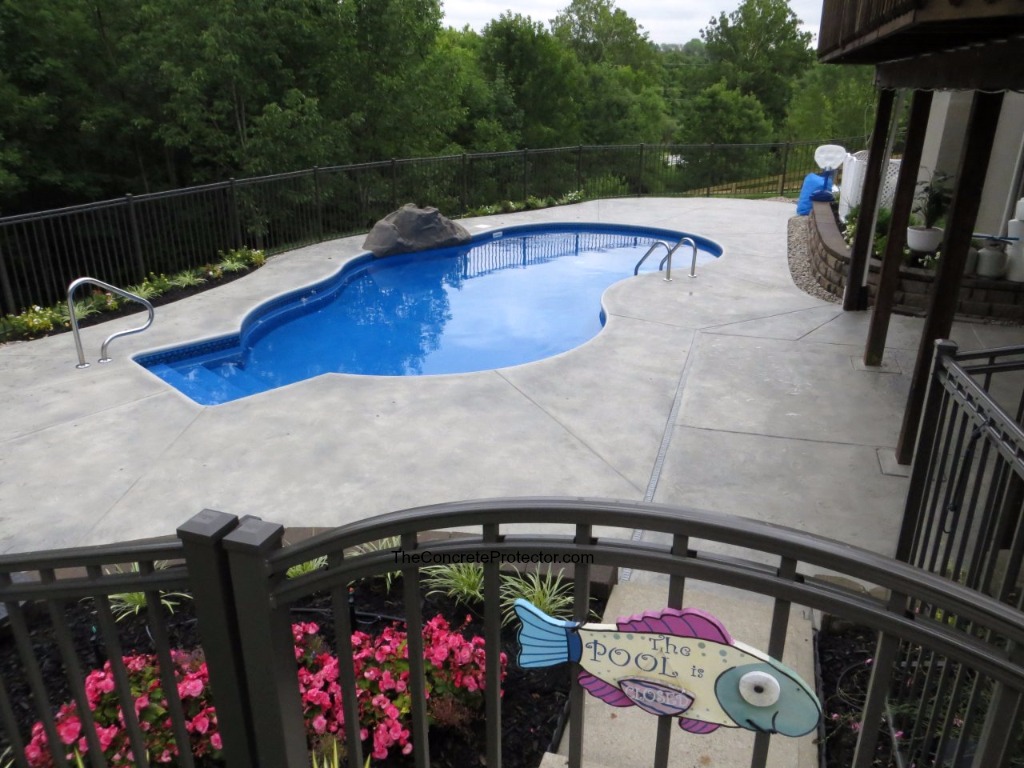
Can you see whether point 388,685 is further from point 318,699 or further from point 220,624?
point 220,624

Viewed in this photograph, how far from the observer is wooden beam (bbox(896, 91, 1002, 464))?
413cm

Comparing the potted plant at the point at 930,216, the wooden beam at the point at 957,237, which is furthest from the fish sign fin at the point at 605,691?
the potted plant at the point at 930,216

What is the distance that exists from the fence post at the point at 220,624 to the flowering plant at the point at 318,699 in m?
0.64

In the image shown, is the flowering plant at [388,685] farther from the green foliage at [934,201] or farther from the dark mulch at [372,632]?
the green foliage at [934,201]

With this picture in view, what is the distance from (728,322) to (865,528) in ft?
13.8

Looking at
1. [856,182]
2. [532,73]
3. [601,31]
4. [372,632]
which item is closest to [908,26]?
[372,632]

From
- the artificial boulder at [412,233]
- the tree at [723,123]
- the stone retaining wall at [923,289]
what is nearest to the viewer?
the stone retaining wall at [923,289]

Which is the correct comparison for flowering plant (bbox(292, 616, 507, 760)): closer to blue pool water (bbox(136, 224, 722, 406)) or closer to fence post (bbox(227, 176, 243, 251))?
blue pool water (bbox(136, 224, 722, 406))

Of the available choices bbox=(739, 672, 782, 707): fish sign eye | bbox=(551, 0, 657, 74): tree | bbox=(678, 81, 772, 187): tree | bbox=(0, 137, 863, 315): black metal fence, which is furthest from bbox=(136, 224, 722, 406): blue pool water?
bbox=(551, 0, 657, 74): tree

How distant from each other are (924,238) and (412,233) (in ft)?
25.2

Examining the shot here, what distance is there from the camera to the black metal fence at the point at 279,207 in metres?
9.62

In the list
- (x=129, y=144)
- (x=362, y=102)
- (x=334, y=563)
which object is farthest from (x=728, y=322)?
Result: (x=129, y=144)

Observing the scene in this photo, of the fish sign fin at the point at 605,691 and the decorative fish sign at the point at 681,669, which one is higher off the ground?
the decorative fish sign at the point at 681,669

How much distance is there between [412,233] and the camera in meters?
12.5
